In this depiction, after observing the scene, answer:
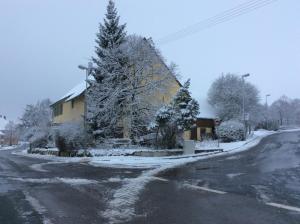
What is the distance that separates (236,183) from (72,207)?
618 centimetres

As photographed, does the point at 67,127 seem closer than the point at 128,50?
Yes

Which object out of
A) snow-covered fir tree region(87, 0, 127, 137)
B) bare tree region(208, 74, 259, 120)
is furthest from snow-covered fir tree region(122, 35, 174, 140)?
bare tree region(208, 74, 259, 120)

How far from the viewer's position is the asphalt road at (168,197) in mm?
8586

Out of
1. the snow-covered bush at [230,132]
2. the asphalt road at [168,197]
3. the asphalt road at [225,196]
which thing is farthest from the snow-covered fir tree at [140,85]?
the asphalt road at [168,197]

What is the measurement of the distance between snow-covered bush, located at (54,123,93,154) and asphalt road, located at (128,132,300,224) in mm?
15519

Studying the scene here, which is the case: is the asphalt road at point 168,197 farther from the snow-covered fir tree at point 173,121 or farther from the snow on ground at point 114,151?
the snow on ground at point 114,151

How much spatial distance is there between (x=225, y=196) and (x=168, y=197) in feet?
5.32

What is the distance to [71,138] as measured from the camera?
1245 inches

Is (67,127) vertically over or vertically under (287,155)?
over

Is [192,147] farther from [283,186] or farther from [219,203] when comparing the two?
[219,203]

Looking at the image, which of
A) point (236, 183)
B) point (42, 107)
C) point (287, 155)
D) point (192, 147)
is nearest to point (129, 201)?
point (236, 183)

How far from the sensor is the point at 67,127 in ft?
107

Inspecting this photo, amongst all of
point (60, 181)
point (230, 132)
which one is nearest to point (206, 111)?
point (230, 132)

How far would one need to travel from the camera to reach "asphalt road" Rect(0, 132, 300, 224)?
8586 mm
